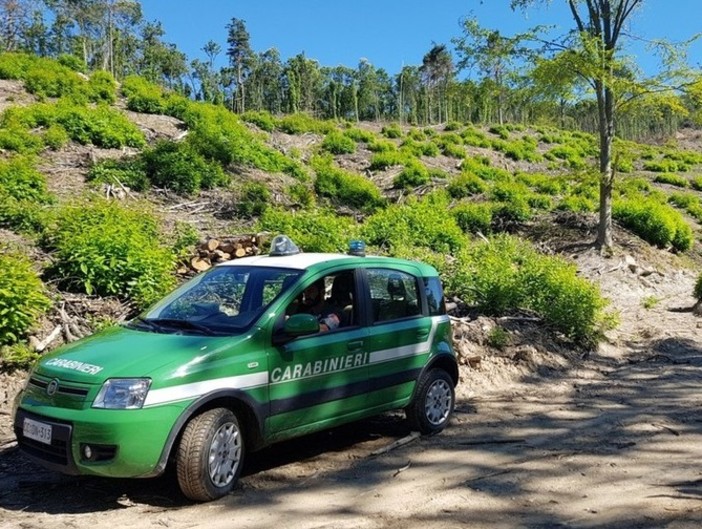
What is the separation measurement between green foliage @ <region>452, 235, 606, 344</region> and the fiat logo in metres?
7.33

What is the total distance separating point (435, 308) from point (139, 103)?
1709 centimetres

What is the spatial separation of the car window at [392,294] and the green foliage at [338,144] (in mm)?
18236

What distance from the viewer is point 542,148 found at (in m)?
37.2

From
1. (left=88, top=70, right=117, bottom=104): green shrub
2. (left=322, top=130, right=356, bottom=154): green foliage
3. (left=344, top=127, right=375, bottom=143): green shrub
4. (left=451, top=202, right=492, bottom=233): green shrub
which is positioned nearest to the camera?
(left=451, top=202, right=492, bottom=233): green shrub

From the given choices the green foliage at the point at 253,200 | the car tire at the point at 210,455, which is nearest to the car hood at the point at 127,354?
the car tire at the point at 210,455

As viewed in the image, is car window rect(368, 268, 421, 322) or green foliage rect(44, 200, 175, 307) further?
green foliage rect(44, 200, 175, 307)

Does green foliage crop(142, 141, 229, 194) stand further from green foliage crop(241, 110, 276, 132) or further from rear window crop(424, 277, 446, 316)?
rear window crop(424, 277, 446, 316)

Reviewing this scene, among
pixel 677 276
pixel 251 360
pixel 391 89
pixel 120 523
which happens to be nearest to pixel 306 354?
pixel 251 360

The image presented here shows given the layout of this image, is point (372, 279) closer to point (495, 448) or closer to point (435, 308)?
point (435, 308)

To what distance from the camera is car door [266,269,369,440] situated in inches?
198

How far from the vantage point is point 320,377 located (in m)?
5.32

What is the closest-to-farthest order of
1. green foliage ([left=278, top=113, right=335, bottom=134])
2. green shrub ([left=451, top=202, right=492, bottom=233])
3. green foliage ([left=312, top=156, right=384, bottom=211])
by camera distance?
green shrub ([left=451, top=202, right=492, bottom=233]) < green foliage ([left=312, top=156, right=384, bottom=211]) < green foliage ([left=278, top=113, right=335, bottom=134])

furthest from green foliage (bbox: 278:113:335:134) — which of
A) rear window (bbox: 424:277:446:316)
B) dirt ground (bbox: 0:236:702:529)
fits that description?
rear window (bbox: 424:277:446:316)

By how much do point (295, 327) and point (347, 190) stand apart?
1392cm
